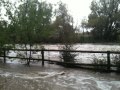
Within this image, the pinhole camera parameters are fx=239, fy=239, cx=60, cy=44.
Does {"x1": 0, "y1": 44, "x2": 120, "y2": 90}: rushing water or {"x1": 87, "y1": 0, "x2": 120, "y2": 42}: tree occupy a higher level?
{"x1": 87, "y1": 0, "x2": 120, "y2": 42}: tree

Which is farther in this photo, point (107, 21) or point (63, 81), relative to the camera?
point (107, 21)

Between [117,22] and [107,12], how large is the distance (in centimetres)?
370

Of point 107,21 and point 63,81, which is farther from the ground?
point 107,21

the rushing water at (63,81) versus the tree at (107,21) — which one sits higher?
the tree at (107,21)

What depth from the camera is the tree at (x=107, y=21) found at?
61.2 metres

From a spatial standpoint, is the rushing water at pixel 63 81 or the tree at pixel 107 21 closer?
the rushing water at pixel 63 81

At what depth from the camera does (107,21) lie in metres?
62.3

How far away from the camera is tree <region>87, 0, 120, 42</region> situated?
61.2m

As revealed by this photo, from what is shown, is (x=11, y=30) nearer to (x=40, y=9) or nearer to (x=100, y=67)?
(x=40, y=9)

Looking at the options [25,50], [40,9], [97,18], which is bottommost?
[25,50]

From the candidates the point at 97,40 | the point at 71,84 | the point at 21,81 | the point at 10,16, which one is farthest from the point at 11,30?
the point at 97,40

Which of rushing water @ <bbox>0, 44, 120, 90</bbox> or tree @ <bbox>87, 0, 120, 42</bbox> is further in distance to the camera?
tree @ <bbox>87, 0, 120, 42</bbox>

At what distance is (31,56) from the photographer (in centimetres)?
1570

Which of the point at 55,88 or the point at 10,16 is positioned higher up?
the point at 10,16
